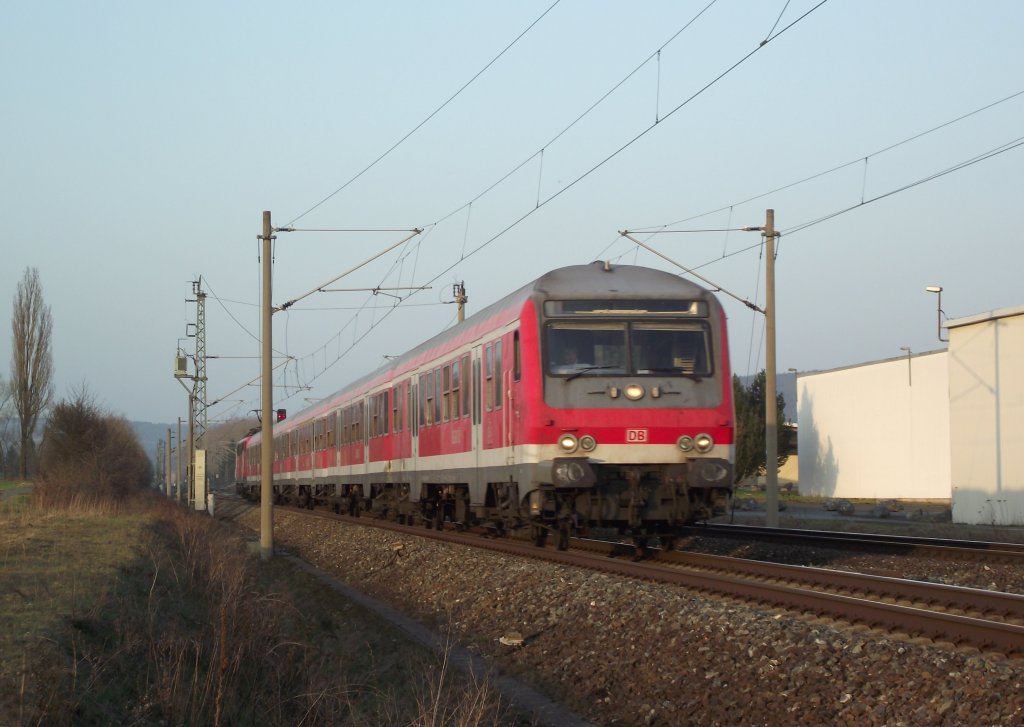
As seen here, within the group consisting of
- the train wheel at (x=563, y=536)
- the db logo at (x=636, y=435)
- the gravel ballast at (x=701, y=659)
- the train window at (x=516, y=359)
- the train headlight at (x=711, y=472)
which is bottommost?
the gravel ballast at (x=701, y=659)

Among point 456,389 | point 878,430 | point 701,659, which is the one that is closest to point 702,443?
point 701,659

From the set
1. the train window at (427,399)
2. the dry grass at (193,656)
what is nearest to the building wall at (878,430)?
the train window at (427,399)

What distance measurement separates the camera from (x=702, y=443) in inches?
521

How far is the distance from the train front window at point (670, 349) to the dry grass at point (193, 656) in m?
4.20

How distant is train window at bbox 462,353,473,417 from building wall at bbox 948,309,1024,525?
16.6 m

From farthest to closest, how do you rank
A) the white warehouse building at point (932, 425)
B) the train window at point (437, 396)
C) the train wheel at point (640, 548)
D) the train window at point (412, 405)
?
the white warehouse building at point (932, 425), the train window at point (412, 405), the train window at point (437, 396), the train wheel at point (640, 548)

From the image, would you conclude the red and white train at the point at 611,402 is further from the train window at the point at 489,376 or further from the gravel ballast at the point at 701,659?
the gravel ballast at the point at 701,659

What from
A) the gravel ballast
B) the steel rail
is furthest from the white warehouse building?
the gravel ballast

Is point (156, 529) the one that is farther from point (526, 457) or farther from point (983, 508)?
point (983, 508)

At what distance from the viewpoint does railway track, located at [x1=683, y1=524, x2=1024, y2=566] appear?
1366 centimetres

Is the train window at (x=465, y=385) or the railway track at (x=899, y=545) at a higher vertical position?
the train window at (x=465, y=385)

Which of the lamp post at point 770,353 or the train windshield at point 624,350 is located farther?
the lamp post at point 770,353

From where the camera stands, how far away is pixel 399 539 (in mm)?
20047

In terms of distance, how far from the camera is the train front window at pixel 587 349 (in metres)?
13.3
